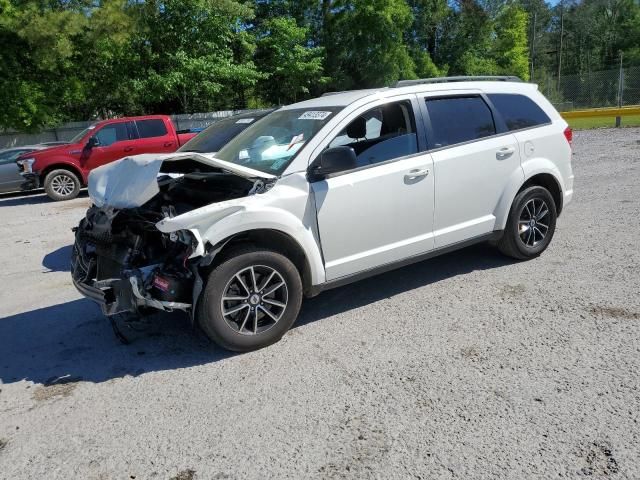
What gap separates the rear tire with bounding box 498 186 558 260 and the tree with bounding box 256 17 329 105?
2414cm

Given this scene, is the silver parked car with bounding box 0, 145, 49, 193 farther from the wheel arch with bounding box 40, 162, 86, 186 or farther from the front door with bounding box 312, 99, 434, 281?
the front door with bounding box 312, 99, 434, 281

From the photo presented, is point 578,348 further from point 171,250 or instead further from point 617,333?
point 171,250

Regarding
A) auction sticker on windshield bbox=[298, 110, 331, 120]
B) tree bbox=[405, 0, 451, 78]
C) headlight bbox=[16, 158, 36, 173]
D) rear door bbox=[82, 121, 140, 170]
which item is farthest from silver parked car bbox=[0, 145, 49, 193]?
tree bbox=[405, 0, 451, 78]

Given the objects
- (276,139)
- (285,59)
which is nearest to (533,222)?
(276,139)

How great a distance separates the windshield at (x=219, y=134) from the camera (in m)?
7.66

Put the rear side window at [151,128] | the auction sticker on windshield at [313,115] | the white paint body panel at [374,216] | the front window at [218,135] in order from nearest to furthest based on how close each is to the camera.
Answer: the white paint body panel at [374,216] → the auction sticker on windshield at [313,115] → the front window at [218,135] → the rear side window at [151,128]

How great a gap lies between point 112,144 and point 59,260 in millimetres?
6888

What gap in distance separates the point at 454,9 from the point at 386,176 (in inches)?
1736

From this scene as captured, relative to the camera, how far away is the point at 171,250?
389 cm

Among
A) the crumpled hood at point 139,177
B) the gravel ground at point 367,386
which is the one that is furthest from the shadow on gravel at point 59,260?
the crumpled hood at point 139,177

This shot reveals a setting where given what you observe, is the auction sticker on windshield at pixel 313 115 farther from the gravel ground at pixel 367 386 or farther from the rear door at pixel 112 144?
the rear door at pixel 112 144

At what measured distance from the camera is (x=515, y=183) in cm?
514

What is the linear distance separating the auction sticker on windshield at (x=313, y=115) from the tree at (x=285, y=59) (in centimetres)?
2427

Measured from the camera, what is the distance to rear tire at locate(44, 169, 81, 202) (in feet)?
40.7
